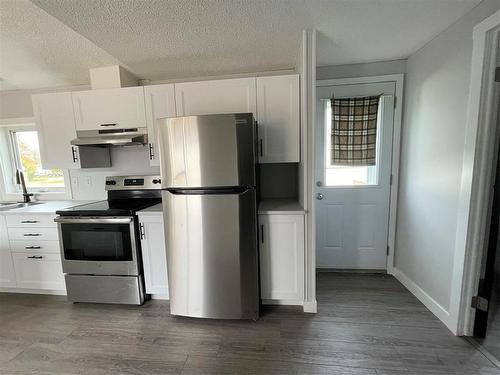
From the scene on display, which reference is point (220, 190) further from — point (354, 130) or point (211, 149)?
point (354, 130)

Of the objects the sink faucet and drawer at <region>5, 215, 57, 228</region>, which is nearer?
drawer at <region>5, 215, 57, 228</region>

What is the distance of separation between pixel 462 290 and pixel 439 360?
0.52 m

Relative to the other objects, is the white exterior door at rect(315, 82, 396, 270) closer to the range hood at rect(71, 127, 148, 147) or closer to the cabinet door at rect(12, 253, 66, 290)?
the range hood at rect(71, 127, 148, 147)

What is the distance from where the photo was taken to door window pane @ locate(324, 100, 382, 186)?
263 centimetres

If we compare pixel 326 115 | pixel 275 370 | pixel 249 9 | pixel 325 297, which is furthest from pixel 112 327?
pixel 326 115

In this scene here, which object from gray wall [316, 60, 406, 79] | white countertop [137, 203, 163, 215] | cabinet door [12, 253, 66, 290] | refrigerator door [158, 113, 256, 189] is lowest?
cabinet door [12, 253, 66, 290]

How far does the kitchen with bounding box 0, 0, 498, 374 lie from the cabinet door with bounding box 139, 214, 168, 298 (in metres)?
0.01

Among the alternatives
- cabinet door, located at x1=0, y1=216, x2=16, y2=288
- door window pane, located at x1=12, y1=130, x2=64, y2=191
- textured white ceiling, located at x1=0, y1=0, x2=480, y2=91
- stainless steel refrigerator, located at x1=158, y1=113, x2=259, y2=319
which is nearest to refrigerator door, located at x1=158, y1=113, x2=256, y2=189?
stainless steel refrigerator, located at x1=158, y1=113, x2=259, y2=319

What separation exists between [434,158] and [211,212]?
1.93 metres

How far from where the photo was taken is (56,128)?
2.49 meters

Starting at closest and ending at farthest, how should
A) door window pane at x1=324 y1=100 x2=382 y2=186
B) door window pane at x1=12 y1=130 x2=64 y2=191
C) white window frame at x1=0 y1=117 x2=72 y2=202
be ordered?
door window pane at x1=324 y1=100 x2=382 y2=186 → white window frame at x1=0 y1=117 x2=72 y2=202 → door window pane at x1=12 y1=130 x2=64 y2=191

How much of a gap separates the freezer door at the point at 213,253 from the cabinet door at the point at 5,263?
1925 millimetres

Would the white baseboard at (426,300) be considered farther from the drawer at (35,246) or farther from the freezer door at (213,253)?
the drawer at (35,246)

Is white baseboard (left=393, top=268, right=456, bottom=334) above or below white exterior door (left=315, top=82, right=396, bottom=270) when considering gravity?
below
